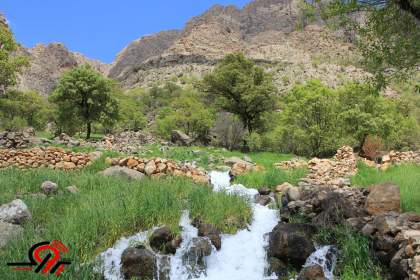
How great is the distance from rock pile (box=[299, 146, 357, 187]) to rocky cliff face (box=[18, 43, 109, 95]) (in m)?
113

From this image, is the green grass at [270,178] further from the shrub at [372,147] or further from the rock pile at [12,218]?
the shrub at [372,147]

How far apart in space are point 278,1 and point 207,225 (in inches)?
7730

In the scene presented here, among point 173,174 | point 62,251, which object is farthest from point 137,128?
point 62,251

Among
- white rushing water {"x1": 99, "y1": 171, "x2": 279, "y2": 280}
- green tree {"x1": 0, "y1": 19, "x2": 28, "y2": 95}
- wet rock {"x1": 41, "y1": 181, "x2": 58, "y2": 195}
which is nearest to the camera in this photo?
white rushing water {"x1": 99, "y1": 171, "x2": 279, "y2": 280}

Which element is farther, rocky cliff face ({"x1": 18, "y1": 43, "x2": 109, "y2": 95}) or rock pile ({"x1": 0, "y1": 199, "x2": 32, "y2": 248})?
rocky cliff face ({"x1": 18, "y1": 43, "x2": 109, "y2": 95})

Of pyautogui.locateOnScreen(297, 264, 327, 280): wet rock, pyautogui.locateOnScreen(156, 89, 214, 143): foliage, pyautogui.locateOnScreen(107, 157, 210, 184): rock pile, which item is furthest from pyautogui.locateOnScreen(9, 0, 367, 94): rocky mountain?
pyautogui.locateOnScreen(297, 264, 327, 280): wet rock

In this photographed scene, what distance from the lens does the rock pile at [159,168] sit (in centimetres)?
1534

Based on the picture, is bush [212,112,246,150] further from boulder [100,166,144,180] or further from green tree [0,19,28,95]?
boulder [100,166,144,180]

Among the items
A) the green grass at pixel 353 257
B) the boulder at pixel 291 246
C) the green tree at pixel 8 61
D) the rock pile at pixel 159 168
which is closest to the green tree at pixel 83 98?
the green tree at pixel 8 61

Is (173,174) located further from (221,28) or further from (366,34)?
(221,28)

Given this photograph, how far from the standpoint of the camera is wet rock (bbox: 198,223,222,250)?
9.45 meters

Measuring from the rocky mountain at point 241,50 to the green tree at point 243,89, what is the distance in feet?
126

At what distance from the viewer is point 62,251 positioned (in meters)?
7.89

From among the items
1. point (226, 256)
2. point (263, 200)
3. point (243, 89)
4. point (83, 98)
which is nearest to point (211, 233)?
point (226, 256)
